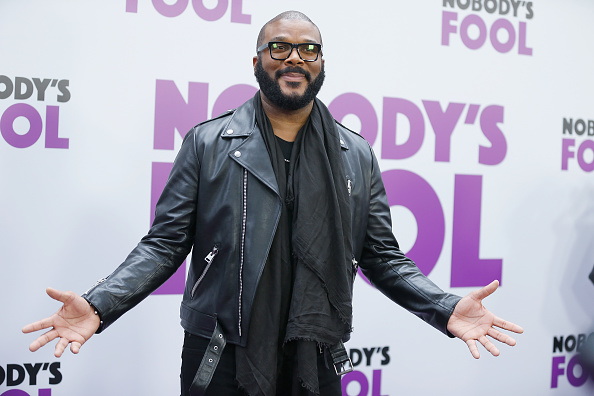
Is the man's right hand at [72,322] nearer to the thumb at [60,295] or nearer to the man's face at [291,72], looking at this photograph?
the thumb at [60,295]

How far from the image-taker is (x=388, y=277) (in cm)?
198

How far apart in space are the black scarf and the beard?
7cm

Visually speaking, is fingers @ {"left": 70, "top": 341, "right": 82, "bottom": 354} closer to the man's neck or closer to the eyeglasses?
the man's neck

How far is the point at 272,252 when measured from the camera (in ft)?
5.88

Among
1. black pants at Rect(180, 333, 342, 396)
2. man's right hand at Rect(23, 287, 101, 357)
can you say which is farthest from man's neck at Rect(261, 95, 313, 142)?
man's right hand at Rect(23, 287, 101, 357)

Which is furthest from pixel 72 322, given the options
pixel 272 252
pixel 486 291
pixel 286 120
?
pixel 486 291

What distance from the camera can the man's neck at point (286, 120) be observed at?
1972mm

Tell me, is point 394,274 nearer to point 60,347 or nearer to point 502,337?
point 502,337

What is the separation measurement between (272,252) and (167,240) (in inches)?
13.1

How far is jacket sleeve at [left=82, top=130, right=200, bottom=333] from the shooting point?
5.64ft

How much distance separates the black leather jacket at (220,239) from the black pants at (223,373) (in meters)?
0.05

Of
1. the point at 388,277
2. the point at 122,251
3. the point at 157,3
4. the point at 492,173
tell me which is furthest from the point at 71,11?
the point at 492,173

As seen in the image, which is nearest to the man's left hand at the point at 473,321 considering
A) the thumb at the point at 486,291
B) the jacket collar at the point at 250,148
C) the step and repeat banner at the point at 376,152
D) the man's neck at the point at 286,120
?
the thumb at the point at 486,291

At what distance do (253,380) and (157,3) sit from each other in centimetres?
197
